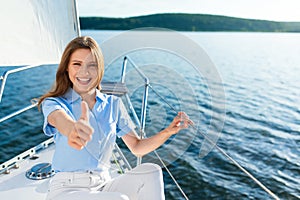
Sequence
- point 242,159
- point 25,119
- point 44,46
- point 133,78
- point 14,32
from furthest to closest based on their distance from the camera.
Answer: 1. point 25,119
2. point 242,159
3. point 44,46
4. point 14,32
5. point 133,78

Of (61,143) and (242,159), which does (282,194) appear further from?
(61,143)

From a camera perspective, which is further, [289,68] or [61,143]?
[289,68]

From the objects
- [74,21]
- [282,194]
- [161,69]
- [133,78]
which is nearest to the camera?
[161,69]

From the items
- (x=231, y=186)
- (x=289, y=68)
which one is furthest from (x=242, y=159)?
(x=289, y=68)

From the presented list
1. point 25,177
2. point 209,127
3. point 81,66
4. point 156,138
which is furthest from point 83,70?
point 25,177

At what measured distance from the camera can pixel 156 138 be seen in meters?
1.47

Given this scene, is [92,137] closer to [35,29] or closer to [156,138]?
[156,138]

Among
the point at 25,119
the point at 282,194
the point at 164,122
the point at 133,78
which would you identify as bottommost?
the point at 282,194

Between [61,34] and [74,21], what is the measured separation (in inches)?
6.0

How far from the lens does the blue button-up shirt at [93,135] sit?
49.1 inches

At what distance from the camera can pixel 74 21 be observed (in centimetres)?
236

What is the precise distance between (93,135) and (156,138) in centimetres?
31

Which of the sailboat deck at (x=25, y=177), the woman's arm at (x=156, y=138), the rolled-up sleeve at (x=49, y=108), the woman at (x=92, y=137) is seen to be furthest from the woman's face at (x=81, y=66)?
the sailboat deck at (x=25, y=177)

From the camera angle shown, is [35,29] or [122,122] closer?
[122,122]
